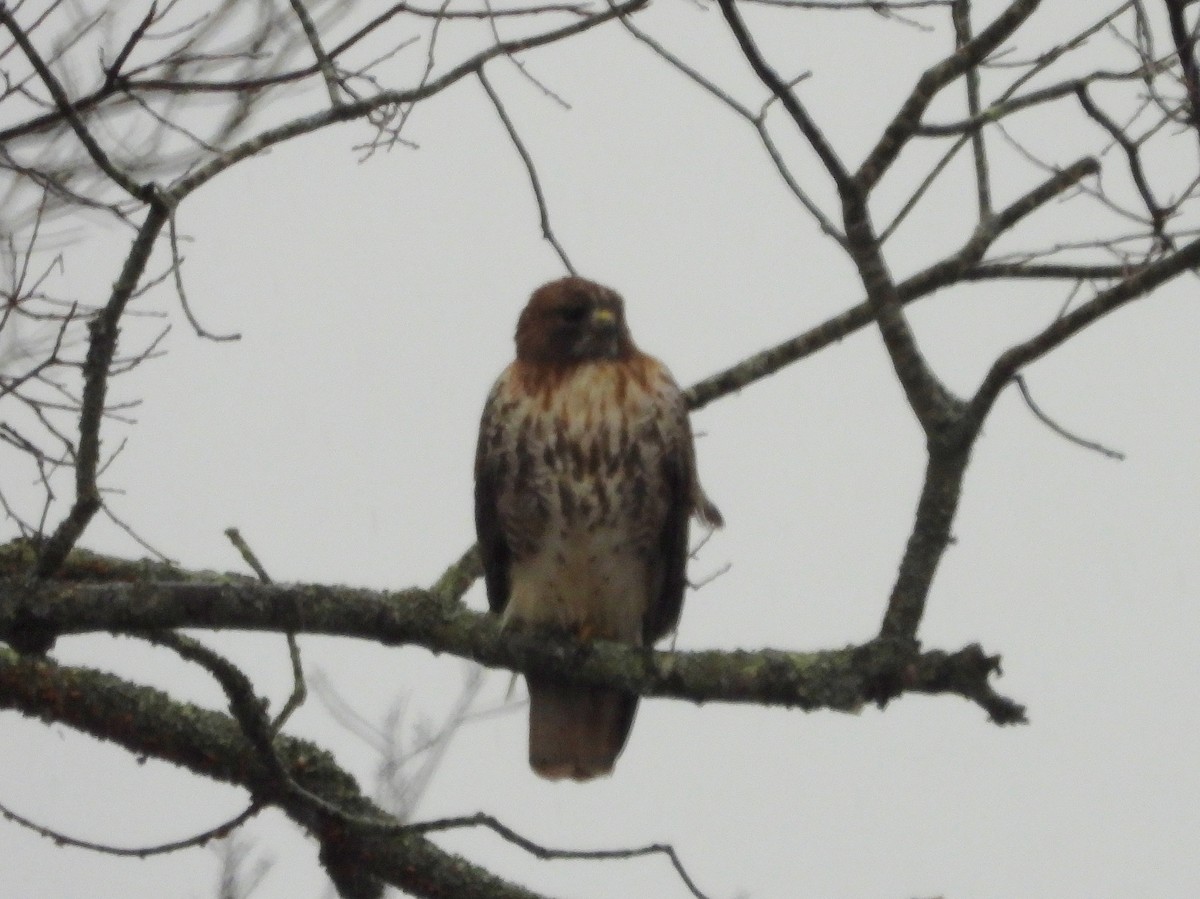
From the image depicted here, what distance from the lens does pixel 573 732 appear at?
4.73m

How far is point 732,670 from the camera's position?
332 cm

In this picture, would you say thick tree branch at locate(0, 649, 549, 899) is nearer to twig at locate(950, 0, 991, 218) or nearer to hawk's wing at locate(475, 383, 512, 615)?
hawk's wing at locate(475, 383, 512, 615)

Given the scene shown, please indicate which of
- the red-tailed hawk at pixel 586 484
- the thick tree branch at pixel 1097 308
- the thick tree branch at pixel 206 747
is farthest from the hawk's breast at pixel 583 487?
the thick tree branch at pixel 1097 308

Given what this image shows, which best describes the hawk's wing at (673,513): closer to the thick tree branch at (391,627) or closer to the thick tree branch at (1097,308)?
the thick tree branch at (391,627)

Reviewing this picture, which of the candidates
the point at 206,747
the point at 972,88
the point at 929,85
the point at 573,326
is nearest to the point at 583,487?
the point at 573,326

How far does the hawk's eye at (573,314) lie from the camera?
15.2ft

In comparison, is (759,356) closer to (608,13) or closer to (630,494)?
(630,494)

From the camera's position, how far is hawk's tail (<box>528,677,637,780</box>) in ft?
15.4

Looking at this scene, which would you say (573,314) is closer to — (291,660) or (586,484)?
(586,484)

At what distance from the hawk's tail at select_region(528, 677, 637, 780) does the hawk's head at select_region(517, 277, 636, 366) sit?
947 mm

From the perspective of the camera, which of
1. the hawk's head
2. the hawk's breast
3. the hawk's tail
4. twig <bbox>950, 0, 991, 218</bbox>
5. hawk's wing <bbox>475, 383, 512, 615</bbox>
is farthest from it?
the hawk's tail

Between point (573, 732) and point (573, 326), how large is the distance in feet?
3.80

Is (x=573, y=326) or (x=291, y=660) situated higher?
(x=573, y=326)

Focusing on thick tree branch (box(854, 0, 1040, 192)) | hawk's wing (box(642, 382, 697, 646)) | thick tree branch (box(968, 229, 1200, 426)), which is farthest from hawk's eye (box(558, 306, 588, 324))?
thick tree branch (box(968, 229, 1200, 426))
